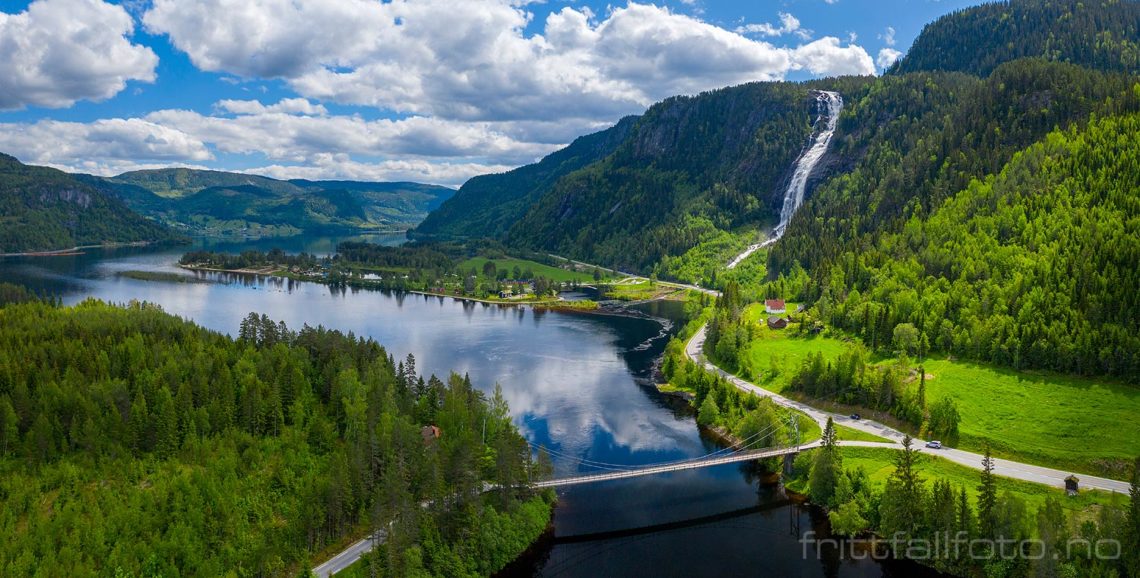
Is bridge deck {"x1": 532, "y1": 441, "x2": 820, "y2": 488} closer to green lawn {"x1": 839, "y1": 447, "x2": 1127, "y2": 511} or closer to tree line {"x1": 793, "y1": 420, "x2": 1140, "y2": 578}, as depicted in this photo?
green lawn {"x1": 839, "y1": 447, "x2": 1127, "y2": 511}

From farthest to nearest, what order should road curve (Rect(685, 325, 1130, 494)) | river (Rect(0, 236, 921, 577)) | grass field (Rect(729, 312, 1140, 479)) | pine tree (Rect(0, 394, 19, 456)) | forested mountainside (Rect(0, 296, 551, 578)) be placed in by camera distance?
grass field (Rect(729, 312, 1140, 479)), road curve (Rect(685, 325, 1130, 494)), pine tree (Rect(0, 394, 19, 456)), river (Rect(0, 236, 921, 577)), forested mountainside (Rect(0, 296, 551, 578))

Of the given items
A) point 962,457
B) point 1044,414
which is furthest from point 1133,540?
point 1044,414

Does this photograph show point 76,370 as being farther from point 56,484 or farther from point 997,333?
point 997,333

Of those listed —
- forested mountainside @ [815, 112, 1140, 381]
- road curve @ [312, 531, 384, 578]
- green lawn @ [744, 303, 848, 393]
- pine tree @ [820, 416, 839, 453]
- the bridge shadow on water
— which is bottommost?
the bridge shadow on water

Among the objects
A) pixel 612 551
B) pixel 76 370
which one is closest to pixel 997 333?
pixel 612 551

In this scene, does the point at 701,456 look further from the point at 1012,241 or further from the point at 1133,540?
the point at 1012,241

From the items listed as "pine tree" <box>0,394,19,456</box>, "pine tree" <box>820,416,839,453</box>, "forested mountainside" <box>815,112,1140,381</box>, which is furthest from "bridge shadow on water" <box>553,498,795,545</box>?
"pine tree" <box>0,394,19,456</box>

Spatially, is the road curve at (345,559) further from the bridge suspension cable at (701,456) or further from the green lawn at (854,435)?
the green lawn at (854,435)

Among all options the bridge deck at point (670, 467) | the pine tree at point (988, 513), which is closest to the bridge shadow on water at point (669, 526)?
the bridge deck at point (670, 467)
